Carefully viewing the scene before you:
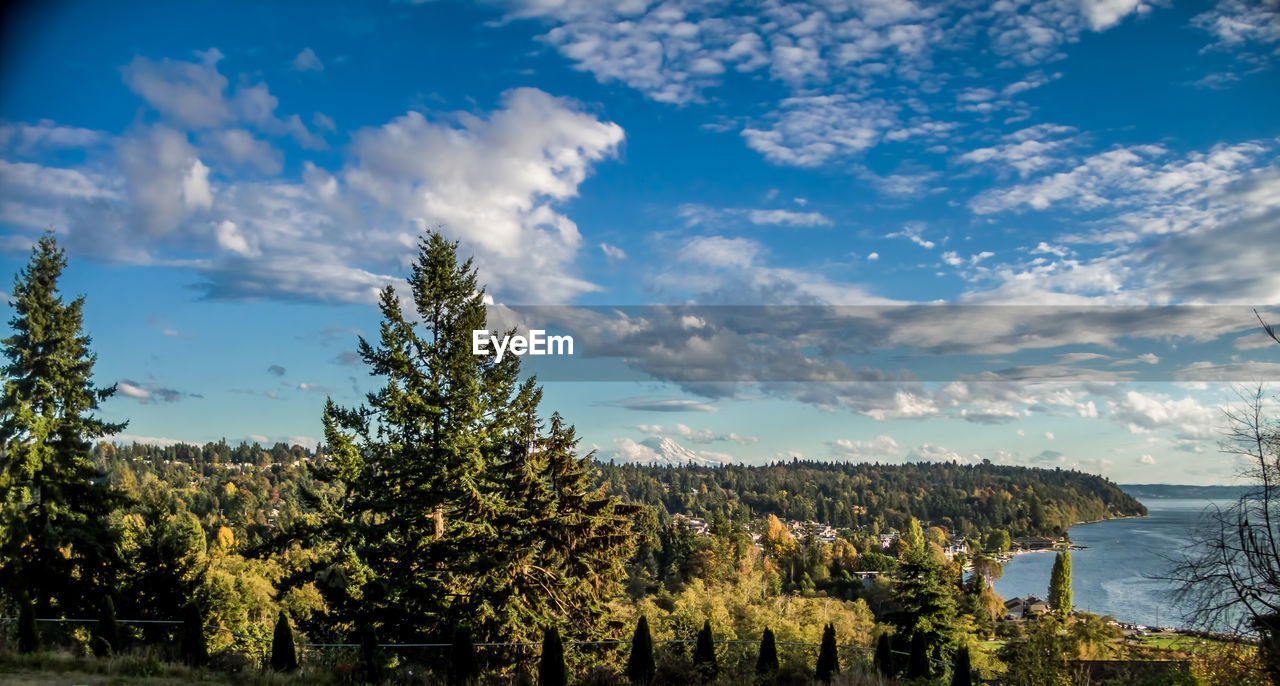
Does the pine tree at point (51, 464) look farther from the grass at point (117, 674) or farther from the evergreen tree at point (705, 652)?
the evergreen tree at point (705, 652)

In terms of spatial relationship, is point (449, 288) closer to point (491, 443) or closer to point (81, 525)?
point (491, 443)

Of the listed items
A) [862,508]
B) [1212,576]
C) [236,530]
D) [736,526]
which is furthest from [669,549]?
[862,508]

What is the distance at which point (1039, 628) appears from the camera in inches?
Answer: 634

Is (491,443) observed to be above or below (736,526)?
above

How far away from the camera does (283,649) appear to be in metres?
12.7

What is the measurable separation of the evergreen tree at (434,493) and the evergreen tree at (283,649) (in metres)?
5.30

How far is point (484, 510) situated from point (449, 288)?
618cm

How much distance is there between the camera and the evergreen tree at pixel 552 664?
41.3 feet

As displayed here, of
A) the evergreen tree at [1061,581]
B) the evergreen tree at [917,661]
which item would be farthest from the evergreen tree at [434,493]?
the evergreen tree at [1061,581]

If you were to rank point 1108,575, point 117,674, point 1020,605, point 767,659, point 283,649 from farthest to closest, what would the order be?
point 1108,575 < point 1020,605 < point 767,659 < point 283,649 < point 117,674

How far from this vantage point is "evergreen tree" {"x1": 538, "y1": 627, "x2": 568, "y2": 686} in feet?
41.3

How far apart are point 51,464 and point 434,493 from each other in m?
12.4

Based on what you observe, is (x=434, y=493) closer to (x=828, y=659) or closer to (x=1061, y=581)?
(x=828, y=659)

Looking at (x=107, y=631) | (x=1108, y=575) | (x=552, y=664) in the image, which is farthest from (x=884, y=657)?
(x=1108, y=575)
